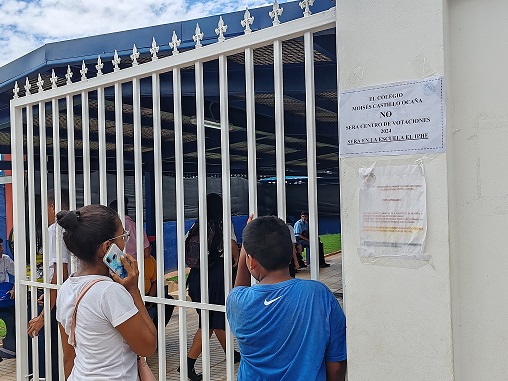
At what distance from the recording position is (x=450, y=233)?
1827 mm

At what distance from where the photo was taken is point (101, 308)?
6.81ft

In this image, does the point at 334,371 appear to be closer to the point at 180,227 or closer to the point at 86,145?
the point at 180,227

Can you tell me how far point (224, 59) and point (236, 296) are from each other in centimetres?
115

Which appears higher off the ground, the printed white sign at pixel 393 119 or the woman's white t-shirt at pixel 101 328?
the printed white sign at pixel 393 119

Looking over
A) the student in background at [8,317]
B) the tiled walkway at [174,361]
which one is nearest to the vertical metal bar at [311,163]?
the tiled walkway at [174,361]

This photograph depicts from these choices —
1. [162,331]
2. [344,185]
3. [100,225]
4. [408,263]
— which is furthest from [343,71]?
[162,331]

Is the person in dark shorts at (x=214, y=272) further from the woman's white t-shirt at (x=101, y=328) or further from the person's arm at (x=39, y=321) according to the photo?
Answer: the woman's white t-shirt at (x=101, y=328)

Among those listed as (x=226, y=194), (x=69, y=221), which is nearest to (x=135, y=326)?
(x=69, y=221)

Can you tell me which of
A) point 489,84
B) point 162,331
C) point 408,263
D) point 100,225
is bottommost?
point 162,331

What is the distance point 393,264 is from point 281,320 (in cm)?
46

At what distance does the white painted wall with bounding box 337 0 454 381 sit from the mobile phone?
951 millimetres

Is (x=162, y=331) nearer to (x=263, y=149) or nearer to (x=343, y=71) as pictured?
(x=343, y=71)

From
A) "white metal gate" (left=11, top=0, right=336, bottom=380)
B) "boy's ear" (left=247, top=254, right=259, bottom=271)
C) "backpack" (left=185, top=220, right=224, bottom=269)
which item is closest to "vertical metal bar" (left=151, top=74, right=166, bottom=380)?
"white metal gate" (left=11, top=0, right=336, bottom=380)

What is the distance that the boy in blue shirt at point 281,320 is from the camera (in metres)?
1.91
